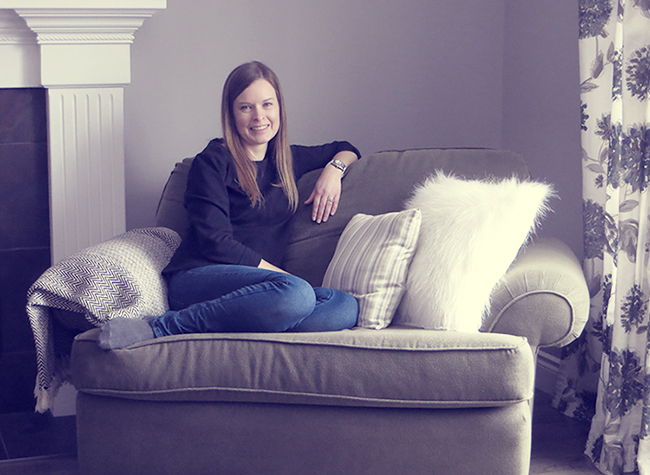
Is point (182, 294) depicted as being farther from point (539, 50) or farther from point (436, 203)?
point (539, 50)

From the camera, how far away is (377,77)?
2.82 meters

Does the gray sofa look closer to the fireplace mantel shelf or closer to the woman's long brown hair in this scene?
the woman's long brown hair

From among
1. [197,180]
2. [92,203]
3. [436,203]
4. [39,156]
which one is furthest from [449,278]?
[39,156]

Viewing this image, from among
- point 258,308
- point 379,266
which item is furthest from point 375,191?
point 258,308

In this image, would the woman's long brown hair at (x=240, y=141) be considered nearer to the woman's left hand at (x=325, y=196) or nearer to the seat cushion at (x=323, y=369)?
the woman's left hand at (x=325, y=196)

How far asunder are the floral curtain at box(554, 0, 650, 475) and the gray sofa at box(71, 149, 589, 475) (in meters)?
0.33

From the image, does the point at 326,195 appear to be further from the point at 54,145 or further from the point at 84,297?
the point at 54,145

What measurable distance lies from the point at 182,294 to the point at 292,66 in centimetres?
129

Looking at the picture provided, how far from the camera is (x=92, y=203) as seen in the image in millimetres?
2373

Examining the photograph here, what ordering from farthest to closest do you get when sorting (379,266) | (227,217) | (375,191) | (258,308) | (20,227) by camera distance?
(20,227)
(375,191)
(227,217)
(379,266)
(258,308)

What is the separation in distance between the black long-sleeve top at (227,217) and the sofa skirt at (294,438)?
1.57 ft

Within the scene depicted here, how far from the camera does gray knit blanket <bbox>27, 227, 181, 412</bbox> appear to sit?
1.63 m

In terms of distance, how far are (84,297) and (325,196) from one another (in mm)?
817

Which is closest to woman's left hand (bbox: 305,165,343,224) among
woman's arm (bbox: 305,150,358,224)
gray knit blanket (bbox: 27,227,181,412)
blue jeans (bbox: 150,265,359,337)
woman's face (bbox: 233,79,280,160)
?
woman's arm (bbox: 305,150,358,224)
